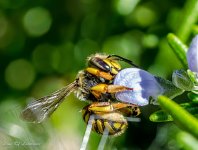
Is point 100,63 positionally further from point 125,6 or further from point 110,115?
point 125,6

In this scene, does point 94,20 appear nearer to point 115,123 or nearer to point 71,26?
point 71,26

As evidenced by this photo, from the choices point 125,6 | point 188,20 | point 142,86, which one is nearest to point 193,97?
point 142,86

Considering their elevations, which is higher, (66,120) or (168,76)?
(168,76)

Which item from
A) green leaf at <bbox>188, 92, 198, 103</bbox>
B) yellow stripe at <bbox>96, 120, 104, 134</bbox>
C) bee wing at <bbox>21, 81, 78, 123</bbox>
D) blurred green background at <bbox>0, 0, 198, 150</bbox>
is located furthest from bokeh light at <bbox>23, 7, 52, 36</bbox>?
green leaf at <bbox>188, 92, 198, 103</bbox>

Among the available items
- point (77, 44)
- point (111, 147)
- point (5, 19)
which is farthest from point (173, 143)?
point (5, 19)

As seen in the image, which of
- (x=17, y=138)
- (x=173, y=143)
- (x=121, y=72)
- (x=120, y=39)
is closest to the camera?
(x=121, y=72)

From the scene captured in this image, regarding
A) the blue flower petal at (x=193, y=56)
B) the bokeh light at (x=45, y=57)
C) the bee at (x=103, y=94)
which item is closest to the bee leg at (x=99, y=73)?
the bee at (x=103, y=94)
